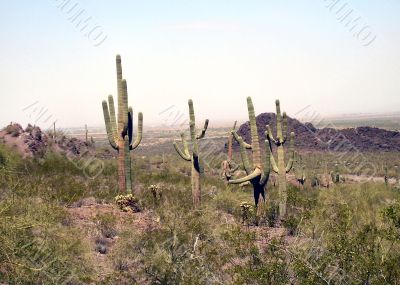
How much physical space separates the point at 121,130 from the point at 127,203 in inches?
104

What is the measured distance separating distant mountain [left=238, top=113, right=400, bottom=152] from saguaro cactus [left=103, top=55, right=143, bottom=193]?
131ft

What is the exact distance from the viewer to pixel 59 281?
7965mm

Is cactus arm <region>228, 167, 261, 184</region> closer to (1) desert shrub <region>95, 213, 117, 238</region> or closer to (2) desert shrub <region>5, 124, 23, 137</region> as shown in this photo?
(1) desert shrub <region>95, 213, 117, 238</region>

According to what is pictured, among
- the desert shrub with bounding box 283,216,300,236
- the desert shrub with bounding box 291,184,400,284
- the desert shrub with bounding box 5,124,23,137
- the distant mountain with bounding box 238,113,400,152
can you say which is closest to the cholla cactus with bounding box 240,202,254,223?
the desert shrub with bounding box 283,216,300,236

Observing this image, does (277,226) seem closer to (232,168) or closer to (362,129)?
(232,168)

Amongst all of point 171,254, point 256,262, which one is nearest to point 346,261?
point 256,262

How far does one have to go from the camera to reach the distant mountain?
5494cm

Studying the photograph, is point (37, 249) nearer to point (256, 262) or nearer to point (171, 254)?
point (171, 254)

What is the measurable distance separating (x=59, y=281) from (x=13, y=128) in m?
20.7

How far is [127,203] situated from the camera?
13.8 metres

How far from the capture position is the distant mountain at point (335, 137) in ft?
180

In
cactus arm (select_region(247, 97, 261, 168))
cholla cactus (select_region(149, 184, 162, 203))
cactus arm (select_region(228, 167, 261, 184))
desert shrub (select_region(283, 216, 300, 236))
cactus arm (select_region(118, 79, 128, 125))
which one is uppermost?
cactus arm (select_region(118, 79, 128, 125))

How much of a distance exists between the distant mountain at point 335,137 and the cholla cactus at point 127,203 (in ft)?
133

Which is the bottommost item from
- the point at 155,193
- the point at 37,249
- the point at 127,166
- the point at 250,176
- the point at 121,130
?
the point at 155,193
